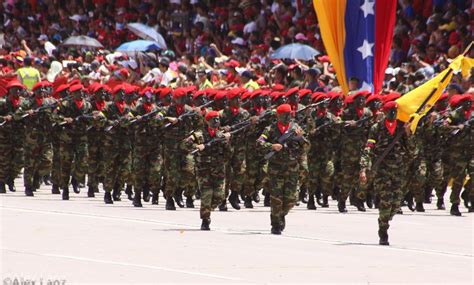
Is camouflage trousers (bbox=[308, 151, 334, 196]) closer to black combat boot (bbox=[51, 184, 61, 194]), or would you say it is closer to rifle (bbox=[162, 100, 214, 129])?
rifle (bbox=[162, 100, 214, 129])

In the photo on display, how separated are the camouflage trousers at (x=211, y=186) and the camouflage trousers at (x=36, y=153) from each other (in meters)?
5.94

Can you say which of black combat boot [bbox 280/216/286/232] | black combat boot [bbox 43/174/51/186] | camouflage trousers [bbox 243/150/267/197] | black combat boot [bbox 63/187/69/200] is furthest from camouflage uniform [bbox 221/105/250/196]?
black combat boot [bbox 43/174/51/186]

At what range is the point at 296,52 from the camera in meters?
31.2

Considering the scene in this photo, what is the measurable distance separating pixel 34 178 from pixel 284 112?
774cm

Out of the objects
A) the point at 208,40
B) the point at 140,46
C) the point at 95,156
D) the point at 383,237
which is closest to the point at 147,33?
the point at 208,40

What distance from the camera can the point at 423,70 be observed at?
2731 centimetres

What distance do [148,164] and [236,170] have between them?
140cm

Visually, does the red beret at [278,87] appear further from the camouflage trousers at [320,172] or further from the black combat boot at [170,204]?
the black combat boot at [170,204]

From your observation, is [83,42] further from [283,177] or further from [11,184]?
[283,177]

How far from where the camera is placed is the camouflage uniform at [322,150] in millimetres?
23922

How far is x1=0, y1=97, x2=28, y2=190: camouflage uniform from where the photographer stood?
2561 centimetres

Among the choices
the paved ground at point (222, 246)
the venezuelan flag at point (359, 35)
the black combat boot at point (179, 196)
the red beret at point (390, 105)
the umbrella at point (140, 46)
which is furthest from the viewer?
the umbrella at point (140, 46)

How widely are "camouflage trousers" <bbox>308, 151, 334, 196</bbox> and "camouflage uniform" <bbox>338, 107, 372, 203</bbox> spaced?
271mm

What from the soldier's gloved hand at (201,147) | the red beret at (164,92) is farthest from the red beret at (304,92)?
the soldier's gloved hand at (201,147)
